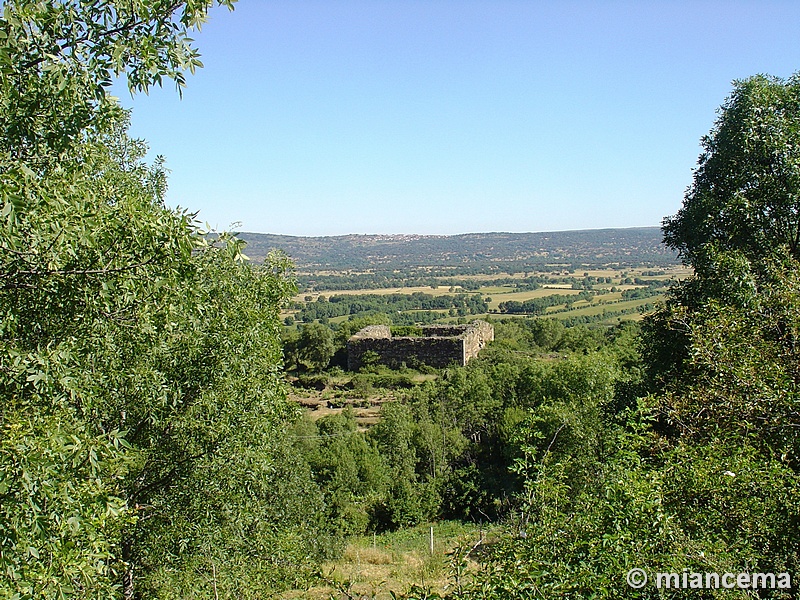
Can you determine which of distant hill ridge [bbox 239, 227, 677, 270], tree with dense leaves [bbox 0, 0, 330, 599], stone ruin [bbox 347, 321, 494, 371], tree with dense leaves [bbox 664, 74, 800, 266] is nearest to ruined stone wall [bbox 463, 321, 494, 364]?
stone ruin [bbox 347, 321, 494, 371]

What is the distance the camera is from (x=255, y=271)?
10.0 metres

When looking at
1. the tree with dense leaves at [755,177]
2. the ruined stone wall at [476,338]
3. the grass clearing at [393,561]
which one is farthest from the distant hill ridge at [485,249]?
the tree with dense leaves at [755,177]

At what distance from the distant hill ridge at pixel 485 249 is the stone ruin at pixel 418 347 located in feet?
333

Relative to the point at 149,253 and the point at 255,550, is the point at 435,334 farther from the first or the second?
the point at 149,253

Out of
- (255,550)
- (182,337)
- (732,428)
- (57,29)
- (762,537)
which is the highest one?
(57,29)

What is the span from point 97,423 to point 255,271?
403cm

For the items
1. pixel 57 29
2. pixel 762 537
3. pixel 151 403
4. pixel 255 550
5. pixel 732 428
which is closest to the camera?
pixel 57 29

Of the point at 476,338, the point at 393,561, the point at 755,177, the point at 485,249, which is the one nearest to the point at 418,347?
the point at 476,338

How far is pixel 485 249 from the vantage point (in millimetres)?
174250

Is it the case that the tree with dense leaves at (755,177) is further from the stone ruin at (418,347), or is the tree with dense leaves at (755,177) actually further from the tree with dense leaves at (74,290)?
the stone ruin at (418,347)

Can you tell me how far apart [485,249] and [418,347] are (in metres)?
146

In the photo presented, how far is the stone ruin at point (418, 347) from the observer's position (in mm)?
30438

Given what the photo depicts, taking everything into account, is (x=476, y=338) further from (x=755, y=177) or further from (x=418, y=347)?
(x=755, y=177)

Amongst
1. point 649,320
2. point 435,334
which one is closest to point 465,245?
point 435,334
